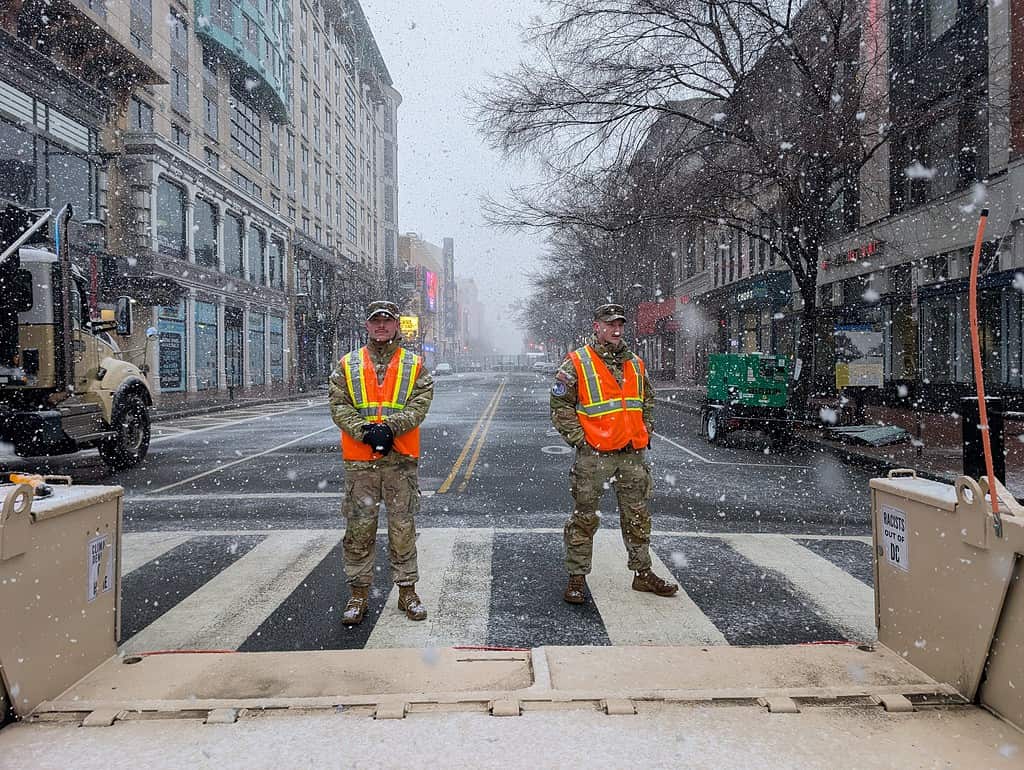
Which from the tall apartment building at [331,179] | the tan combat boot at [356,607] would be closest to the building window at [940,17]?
the tan combat boot at [356,607]

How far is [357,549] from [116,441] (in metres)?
8.03

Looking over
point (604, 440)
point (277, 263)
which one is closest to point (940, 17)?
point (604, 440)

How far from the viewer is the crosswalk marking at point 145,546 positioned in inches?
236

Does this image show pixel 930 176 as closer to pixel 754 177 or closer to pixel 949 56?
pixel 949 56

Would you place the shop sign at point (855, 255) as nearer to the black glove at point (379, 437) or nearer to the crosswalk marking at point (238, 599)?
the crosswalk marking at point (238, 599)

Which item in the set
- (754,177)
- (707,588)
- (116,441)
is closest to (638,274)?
(754,177)

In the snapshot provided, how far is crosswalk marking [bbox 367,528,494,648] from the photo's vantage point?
4230 millimetres

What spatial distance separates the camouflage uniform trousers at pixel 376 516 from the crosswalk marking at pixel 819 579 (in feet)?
8.97

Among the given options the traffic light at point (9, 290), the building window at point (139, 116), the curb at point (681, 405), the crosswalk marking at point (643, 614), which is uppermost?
the building window at point (139, 116)

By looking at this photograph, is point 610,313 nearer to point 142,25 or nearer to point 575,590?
point 575,590

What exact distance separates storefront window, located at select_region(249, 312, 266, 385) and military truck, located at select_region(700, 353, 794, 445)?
1236 inches

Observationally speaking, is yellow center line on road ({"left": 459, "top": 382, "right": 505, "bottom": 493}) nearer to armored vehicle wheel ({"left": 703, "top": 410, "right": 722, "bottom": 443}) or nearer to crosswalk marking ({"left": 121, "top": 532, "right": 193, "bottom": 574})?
crosswalk marking ({"left": 121, "top": 532, "right": 193, "bottom": 574})

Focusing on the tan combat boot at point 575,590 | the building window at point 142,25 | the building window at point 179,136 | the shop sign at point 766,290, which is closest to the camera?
the tan combat boot at point 575,590

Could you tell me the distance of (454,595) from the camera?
502cm
